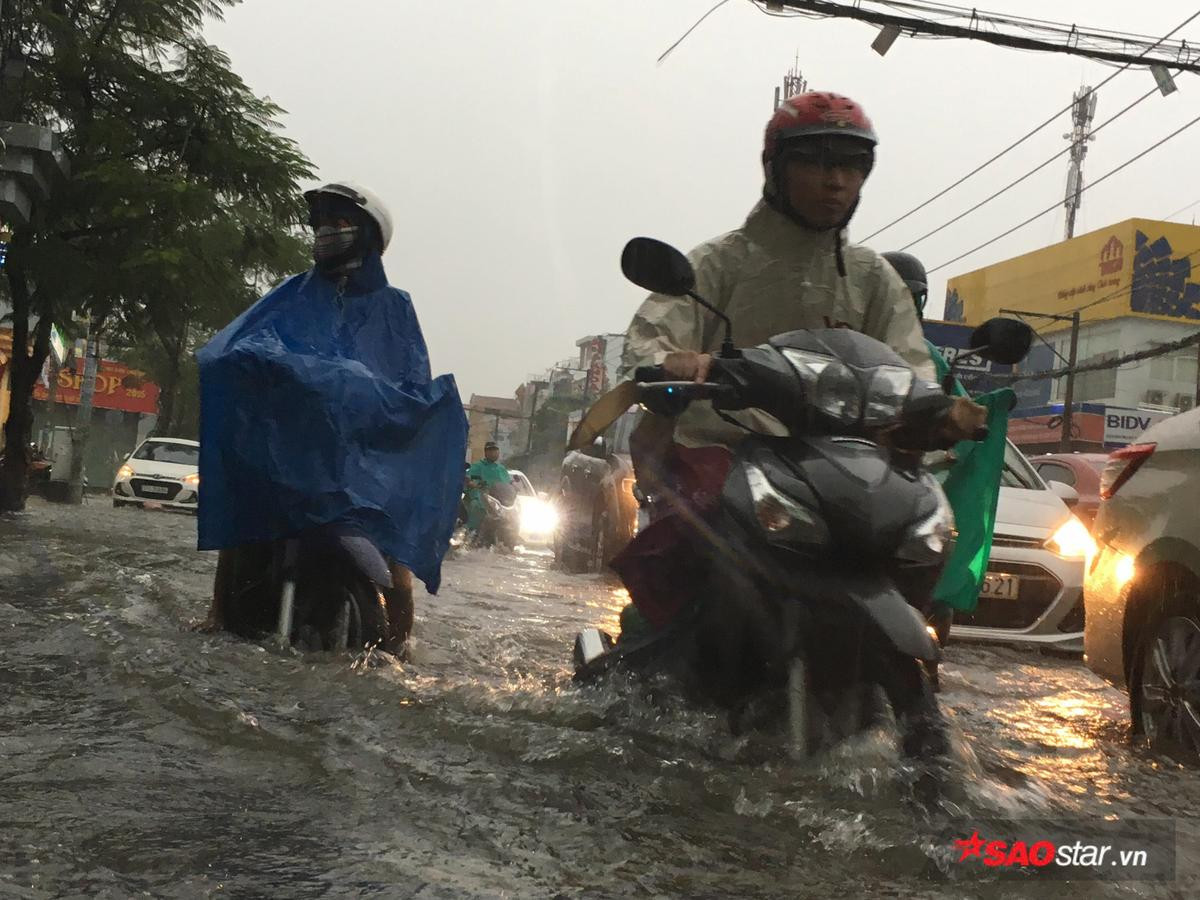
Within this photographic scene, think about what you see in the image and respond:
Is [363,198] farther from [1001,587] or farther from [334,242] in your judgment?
[1001,587]

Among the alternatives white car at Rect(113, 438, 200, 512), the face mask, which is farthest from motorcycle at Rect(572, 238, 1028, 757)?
white car at Rect(113, 438, 200, 512)

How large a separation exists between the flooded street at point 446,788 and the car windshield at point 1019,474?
4.57m

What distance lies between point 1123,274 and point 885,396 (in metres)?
44.0

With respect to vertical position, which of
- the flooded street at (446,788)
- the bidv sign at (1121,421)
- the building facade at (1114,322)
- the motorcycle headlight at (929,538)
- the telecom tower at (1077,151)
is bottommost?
the flooded street at (446,788)

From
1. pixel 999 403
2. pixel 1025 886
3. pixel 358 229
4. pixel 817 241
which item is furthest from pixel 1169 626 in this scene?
pixel 358 229

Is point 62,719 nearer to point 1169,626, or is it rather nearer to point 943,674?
point 1169,626

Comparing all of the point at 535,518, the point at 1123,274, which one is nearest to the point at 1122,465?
the point at 535,518

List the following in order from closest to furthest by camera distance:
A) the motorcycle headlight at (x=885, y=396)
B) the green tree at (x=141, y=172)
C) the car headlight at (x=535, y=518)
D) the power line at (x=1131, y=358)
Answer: the motorcycle headlight at (x=885, y=396), the green tree at (x=141, y=172), the power line at (x=1131, y=358), the car headlight at (x=535, y=518)

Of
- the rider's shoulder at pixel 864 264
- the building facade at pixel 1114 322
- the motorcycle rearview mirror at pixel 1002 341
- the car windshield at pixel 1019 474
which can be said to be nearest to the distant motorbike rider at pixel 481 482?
the car windshield at pixel 1019 474

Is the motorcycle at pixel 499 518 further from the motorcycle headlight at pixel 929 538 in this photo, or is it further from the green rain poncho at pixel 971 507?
the motorcycle headlight at pixel 929 538

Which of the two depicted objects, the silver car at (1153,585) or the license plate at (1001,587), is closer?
the silver car at (1153,585)

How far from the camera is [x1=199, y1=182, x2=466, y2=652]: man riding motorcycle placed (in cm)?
475

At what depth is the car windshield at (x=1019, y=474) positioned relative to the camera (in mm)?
9531

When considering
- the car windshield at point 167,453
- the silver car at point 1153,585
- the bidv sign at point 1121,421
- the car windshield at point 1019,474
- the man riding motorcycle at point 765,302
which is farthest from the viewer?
the bidv sign at point 1121,421
